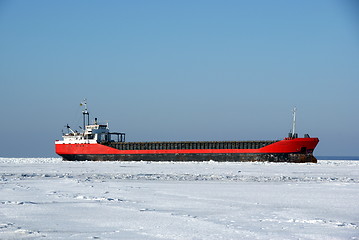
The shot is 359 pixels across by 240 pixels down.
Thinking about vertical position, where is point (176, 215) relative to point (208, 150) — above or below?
below

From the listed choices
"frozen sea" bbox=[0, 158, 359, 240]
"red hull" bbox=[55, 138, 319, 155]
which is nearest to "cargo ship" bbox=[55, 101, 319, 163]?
"red hull" bbox=[55, 138, 319, 155]

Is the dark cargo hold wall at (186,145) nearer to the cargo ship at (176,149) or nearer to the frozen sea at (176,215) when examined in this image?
the cargo ship at (176,149)

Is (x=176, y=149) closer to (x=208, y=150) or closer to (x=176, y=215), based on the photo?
(x=208, y=150)

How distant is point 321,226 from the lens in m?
6.57

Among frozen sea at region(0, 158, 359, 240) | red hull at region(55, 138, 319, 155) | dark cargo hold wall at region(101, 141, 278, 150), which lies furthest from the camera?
dark cargo hold wall at region(101, 141, 278, 150)

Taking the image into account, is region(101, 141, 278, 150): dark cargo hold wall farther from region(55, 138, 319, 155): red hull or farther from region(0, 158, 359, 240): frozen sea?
region(0, 158, 359, 240): frozen sea

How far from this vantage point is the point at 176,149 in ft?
156

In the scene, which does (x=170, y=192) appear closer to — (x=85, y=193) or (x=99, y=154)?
(x=85, y=193)

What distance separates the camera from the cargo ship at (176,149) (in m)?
42.0

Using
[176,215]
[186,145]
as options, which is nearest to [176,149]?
[186,145]

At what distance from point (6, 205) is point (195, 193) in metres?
4.67

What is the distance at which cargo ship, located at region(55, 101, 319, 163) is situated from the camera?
42.0 m

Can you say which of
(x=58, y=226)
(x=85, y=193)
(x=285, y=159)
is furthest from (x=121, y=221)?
(x=285, y=159)

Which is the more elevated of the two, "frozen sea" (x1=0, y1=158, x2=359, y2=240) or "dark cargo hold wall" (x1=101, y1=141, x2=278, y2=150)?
"dark cargo hold wall" (x1=101, y1=141, x2=278, y2=150)
